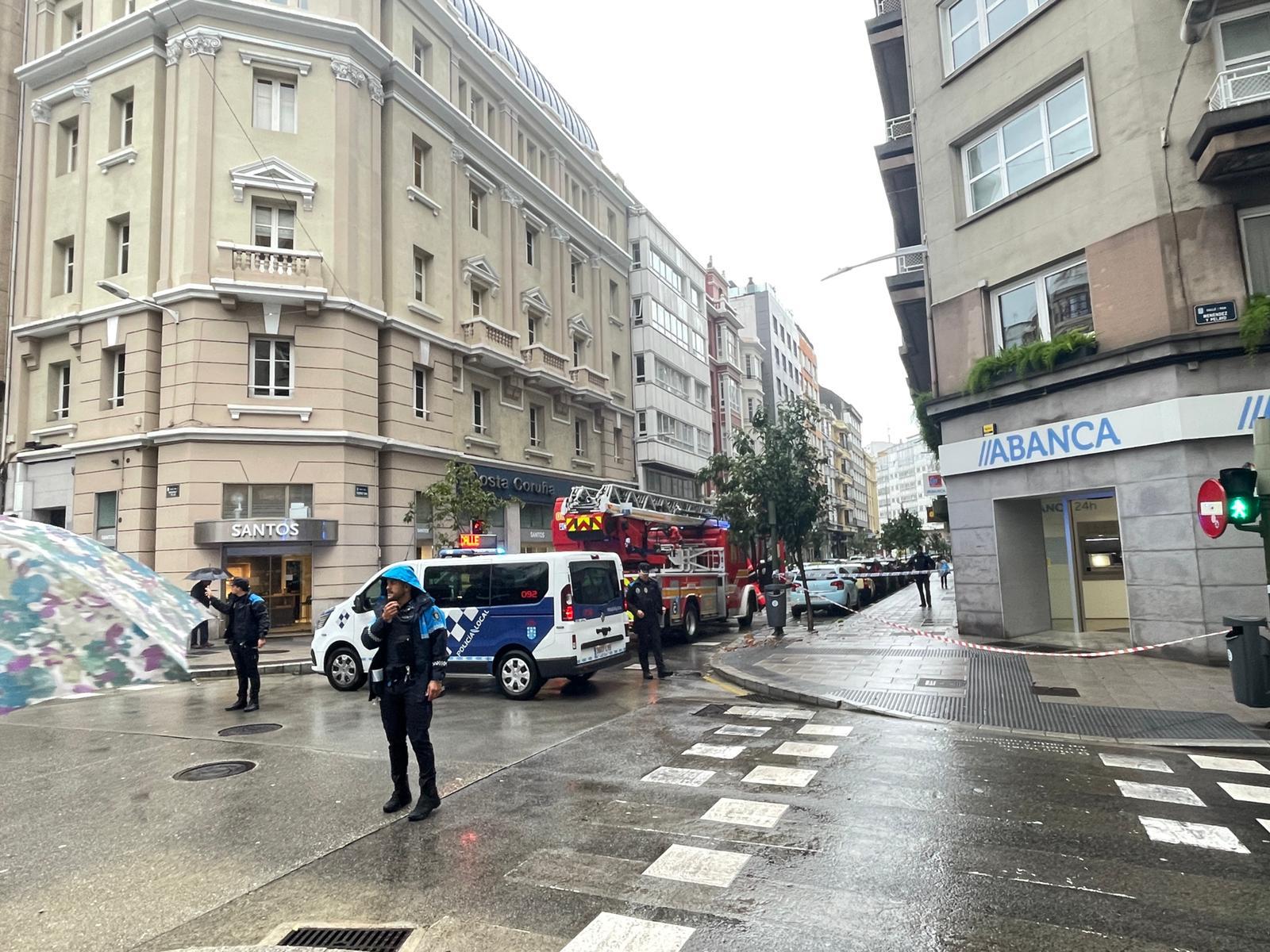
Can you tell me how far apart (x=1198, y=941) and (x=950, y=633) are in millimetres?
13132

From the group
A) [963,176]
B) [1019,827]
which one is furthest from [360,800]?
[963,176]

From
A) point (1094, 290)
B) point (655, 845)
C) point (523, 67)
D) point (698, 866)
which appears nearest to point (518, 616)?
point (655, 845)

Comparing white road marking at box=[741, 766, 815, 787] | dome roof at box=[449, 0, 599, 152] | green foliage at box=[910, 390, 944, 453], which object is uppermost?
dome roof at box=[449, 0, 599, 152]

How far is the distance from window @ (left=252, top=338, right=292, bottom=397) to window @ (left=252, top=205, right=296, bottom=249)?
2.72m

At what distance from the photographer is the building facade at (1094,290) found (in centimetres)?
1144

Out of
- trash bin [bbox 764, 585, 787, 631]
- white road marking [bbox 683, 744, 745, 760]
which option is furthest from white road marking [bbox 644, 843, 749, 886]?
trash bin [bbox 764, 585, 787, 631]

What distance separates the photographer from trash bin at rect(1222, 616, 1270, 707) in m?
7.50

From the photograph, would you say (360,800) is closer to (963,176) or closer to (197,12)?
(963,176)

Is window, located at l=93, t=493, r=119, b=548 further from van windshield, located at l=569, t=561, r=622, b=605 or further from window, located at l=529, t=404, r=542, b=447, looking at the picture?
van windshield, located at l=569, t=561, r=622, b=605

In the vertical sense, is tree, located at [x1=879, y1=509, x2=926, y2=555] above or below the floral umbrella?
above

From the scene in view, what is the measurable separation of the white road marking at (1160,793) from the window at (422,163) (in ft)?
81.4

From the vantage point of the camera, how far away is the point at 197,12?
68.6 feet

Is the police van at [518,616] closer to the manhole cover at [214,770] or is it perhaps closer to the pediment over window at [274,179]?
the manhole cover at [214,770]

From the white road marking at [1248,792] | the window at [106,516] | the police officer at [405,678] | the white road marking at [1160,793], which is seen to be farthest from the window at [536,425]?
the white road marking at [1248,792]
